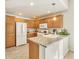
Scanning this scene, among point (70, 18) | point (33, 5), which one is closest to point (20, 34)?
point (33, 5)

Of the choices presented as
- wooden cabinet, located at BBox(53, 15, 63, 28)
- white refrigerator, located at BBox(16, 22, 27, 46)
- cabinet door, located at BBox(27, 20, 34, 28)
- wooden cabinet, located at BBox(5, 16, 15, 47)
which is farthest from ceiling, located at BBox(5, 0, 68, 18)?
cabinet door, located at BBox(27, 20, 34, 28)

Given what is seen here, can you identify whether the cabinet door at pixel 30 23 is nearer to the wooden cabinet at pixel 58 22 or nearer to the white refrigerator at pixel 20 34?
the white refrigerator at pixel 20 34

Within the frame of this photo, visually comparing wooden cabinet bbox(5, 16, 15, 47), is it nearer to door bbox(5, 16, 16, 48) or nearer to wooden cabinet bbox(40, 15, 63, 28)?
door bbox(5, 16, 16, 48)

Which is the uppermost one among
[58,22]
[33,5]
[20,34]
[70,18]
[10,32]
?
[33,5]

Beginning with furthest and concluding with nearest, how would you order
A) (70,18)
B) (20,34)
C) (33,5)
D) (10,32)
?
(20,34) < (10,32) < (70,18) < (33,5)

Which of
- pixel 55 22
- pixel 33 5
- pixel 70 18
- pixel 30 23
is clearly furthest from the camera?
pixel 30 23

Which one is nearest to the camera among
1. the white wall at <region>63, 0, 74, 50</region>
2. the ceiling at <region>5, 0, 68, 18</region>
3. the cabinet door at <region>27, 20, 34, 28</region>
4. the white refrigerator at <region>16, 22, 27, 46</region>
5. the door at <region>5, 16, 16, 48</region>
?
the ceiling at <region>5, 0, 68, 18</region>

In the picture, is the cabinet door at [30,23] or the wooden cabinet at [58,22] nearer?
the wooden cabinet at [58,22]

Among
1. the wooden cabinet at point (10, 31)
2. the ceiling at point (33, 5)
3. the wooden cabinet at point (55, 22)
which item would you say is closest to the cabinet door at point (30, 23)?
the wooden cabinet at point (55, 22)

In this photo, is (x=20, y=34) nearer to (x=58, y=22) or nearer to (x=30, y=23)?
(x=30, y=23)

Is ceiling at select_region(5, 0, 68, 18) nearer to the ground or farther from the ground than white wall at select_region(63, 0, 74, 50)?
farther from the ground

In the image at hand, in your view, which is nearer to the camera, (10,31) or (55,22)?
(10,31)
